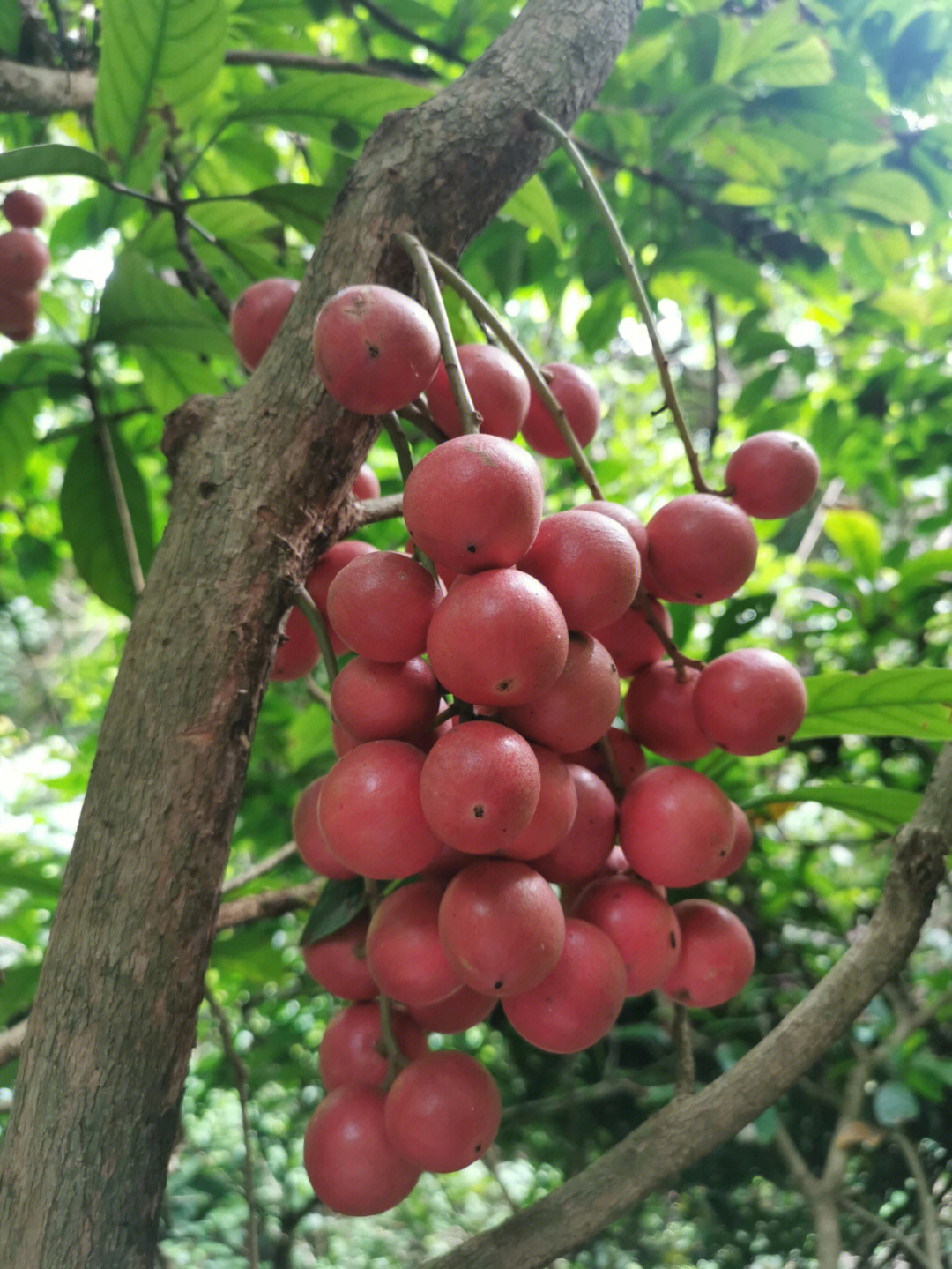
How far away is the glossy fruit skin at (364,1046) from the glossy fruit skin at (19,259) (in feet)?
4.01

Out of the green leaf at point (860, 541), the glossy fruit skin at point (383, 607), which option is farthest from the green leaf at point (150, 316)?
the green leaf at point (860, 541)

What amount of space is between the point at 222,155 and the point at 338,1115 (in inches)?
56.6

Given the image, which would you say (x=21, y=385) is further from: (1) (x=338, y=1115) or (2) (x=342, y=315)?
(1) (x=338, y=1115)

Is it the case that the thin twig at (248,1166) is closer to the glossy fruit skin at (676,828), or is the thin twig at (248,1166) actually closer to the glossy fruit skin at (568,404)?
the glossy fruit skin at (676,828)

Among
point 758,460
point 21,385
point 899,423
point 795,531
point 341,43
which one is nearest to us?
point 758,460

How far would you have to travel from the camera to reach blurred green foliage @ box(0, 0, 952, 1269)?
114cm

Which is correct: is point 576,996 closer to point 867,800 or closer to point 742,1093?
point 742,1093

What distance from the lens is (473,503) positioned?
1.84ft

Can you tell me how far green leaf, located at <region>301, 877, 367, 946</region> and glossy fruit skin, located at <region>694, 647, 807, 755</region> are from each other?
341 mm

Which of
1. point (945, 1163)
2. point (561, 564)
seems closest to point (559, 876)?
point (561, 564)

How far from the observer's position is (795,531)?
2.96 meters

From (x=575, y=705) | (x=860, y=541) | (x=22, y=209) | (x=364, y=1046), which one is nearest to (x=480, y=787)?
(x=575, y=705)

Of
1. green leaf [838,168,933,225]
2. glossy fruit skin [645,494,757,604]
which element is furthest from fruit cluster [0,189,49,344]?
green leaf [838,168,933,225]

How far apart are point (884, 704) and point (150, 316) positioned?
3.21 feet
